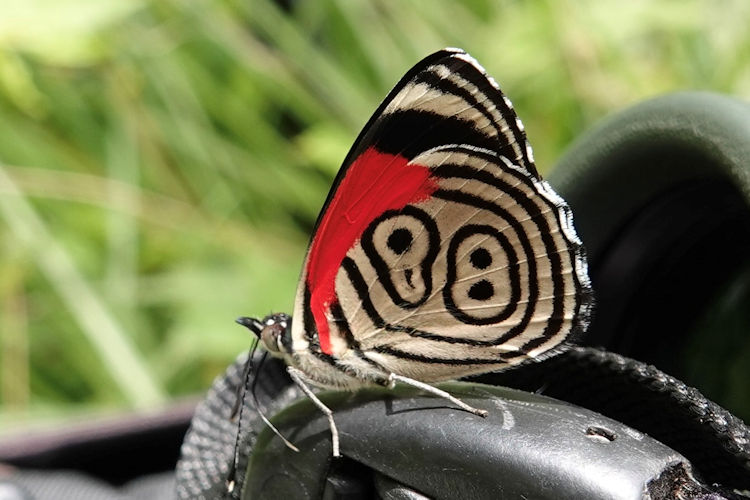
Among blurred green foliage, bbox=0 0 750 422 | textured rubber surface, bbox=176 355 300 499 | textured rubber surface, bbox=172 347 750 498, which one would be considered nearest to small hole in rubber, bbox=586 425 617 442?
textured rubber surface, bbox=172 347 750 498

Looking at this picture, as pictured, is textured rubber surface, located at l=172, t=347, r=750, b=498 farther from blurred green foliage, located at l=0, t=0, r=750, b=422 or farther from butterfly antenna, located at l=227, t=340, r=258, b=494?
blurred green foliage, located at l=0, t=0, r=750, b=422

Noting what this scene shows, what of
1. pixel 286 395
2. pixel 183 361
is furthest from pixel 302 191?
pixel 286 395

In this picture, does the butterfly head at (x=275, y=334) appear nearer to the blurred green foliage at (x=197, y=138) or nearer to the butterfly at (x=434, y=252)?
the butterfly at (x=434, y=252)

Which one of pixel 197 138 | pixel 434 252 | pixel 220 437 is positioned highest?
pixel 197 138

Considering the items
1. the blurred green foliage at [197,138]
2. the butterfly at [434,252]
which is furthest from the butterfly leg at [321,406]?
the blurred green foliage at [197,138]

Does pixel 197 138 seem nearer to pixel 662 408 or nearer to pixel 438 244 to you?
pixel 438 244

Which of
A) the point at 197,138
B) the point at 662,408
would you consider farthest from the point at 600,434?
the point at 197,138
